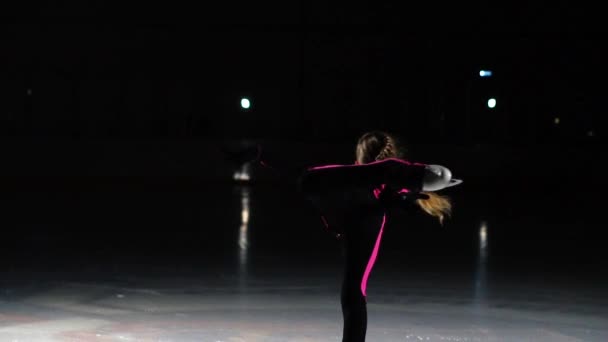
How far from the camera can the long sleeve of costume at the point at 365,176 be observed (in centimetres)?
513

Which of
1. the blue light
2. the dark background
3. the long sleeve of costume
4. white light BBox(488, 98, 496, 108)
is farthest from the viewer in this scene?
the blue light

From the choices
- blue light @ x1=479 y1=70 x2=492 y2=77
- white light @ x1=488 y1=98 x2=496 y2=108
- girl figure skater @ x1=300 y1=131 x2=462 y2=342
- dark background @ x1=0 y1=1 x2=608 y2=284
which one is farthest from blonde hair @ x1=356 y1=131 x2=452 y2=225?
blue light @ x1=479 y1=70 x2=492 y2=77

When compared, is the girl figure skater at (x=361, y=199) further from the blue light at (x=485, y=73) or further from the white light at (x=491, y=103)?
the blue light at (x=485, y=73)

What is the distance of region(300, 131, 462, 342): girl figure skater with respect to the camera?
205 inches

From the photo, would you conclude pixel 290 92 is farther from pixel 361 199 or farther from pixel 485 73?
pixel 361 199

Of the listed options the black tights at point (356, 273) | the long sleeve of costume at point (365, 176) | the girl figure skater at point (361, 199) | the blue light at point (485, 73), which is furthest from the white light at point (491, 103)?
the long sleeve of costume at point (365, 176)

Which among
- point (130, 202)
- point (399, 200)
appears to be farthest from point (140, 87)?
point (399, 200)

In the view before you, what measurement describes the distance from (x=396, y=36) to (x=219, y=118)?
5485 millimetres

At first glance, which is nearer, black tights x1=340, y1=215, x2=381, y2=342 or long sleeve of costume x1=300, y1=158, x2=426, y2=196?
long sleeve of costume x1=300, y1=158, x2=426, y2=196

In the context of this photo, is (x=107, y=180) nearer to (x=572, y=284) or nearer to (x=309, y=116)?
(x=309, y=116)

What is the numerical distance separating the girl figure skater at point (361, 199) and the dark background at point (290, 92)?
15.1 m

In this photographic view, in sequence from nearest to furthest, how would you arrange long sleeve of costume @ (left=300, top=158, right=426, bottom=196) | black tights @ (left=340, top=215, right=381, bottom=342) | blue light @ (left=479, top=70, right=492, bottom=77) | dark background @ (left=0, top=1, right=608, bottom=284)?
1. long sleeve of costume @ (left=300, top=158, right=426, bottom=196)
2. black tights @ (left=340, top=215, right=381, bottom=342)
3. dark background @ (left=0, top=1, right=608, bottom=284)
4. blue light @ (left=479, top=70, right=492, bottom=77)

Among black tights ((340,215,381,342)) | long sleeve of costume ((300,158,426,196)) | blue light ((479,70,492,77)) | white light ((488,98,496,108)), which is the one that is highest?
blue light ((479,70,492,77))

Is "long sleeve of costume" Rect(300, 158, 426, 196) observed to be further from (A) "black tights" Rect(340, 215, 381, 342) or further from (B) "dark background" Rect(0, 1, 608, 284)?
(B) "dark background" Rect(0, 1, 608, 284)
